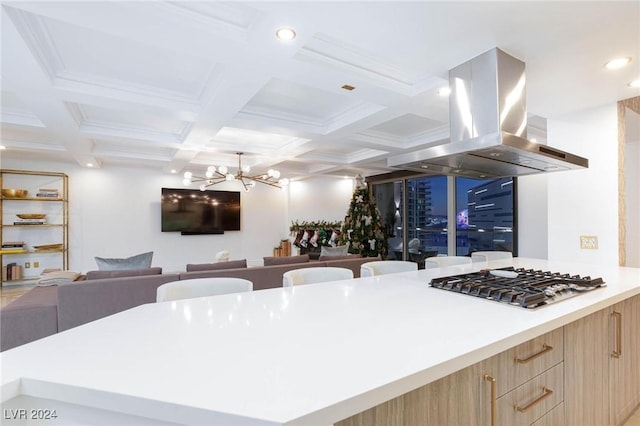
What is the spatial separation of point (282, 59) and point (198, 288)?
146 cm

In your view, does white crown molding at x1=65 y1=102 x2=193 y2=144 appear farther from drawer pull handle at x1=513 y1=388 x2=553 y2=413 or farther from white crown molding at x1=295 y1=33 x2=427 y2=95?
drawer pull handle at x1=513 y1=388 x2=553 y2=413

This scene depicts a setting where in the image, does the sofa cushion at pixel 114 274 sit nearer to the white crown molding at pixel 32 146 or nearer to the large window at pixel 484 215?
the white crown molding at pixel 32 146

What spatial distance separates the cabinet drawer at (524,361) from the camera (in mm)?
985

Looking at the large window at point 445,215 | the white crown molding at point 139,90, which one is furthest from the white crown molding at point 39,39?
the large window at point 445,215

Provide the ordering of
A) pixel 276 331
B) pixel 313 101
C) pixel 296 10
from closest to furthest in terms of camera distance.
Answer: pixel 276 331 → pixel 296 10 → pixel 313 101

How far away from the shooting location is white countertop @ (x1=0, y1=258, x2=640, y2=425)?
61 cm

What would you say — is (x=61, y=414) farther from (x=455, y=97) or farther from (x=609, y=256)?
(x=609, y=256)

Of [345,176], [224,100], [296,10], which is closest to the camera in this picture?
[296,10]

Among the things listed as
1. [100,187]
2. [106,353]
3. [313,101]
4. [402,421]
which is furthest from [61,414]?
[100,187]

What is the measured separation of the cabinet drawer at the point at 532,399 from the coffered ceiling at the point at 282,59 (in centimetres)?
161

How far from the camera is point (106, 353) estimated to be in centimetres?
82

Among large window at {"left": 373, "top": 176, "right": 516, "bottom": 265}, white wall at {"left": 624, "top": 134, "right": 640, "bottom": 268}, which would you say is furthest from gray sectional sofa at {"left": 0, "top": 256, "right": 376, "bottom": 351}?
large window at {"left": 373, "top": 176, "right": 516, "bottom": 265}

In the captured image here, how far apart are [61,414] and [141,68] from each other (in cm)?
249

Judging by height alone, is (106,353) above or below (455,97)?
below
